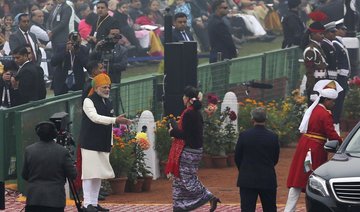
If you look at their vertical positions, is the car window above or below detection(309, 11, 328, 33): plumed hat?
below

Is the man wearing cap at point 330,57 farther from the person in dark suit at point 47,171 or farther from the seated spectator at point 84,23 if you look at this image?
the person in dark suit at point 47,171

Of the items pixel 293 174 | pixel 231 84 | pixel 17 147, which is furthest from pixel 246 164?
pixel 231 84

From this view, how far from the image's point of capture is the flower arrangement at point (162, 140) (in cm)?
2220

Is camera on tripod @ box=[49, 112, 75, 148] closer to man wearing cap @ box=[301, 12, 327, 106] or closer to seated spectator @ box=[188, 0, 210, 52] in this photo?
man wearing cap @ box=[301, 12, 327, 106]

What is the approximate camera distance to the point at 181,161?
18703 millimetres

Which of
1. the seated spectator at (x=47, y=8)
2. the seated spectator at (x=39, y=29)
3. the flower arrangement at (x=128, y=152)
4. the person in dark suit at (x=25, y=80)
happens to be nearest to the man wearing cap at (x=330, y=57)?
the flower arrangement at (x=128, y=152)

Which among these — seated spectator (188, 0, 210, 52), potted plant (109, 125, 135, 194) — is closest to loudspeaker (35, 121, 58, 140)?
potted plant (109, 125, 135, 194)

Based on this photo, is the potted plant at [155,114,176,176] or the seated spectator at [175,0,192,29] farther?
the seated spectator at [175,0,192,29]

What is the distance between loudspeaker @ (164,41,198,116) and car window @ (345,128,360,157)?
5.07 metres

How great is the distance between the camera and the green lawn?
35.3m

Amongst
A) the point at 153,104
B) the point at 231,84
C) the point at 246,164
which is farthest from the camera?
the point at 231,84

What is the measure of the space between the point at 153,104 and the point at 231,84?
3256mm

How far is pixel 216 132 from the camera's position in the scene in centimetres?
2336

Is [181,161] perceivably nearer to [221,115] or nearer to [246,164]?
[246,164]
